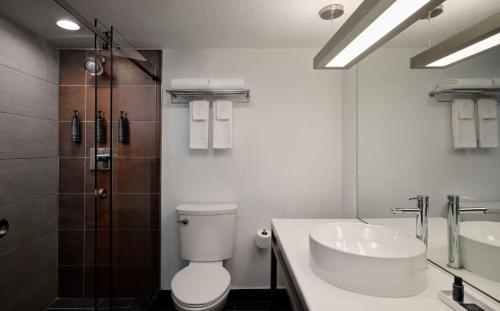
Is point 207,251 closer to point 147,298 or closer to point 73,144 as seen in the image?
point 147,298

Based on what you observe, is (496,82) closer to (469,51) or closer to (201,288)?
(469,51)

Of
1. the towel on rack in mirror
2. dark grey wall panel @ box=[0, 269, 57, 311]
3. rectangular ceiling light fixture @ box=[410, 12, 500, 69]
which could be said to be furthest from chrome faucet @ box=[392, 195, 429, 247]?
dark grey wall panel @ box=[0, 269, 57, 311]

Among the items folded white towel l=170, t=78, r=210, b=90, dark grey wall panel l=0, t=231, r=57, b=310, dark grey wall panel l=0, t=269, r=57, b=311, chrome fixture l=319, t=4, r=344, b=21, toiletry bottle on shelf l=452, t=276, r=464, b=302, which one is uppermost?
chrome fixture l=319, t=4, r=344, b=21

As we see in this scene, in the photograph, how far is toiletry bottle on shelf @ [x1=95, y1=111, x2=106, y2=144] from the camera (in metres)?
1.52

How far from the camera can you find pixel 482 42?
2.60 feet

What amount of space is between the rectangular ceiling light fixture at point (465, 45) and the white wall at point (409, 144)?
3 centimetres

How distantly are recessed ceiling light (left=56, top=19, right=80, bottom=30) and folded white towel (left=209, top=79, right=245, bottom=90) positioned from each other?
2.85ft

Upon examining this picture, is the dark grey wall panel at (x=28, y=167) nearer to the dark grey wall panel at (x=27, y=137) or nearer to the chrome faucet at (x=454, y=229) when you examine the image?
the dark grey wall panel at (x=27, y=137)

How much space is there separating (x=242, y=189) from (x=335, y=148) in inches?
34.4

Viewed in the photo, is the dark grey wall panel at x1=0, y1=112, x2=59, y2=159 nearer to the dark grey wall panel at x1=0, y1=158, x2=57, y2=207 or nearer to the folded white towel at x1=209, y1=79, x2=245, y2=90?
the dark grey wall panel at x1=0, y1=158, x2=57, y2=207

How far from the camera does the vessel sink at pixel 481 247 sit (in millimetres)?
779

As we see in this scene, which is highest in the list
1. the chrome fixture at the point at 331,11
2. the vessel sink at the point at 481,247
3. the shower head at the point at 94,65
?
the chrome fixture at the point at 331,11

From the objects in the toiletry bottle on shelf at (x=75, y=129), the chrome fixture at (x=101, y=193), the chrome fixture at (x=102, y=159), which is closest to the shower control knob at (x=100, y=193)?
the chrome fixture at (x=101, y=193)

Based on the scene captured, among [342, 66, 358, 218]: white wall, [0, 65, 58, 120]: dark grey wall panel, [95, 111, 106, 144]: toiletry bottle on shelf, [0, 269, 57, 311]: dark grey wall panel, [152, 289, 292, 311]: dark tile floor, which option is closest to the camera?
[0, 65, 58, 120]: dark grey wall panel
